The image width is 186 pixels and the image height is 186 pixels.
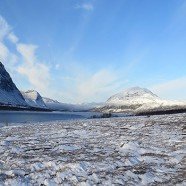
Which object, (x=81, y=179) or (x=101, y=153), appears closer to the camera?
(x=81, y=179)

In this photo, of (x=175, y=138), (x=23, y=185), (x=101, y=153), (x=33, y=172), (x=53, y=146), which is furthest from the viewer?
(x=175, y=138)

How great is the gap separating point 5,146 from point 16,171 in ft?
17.2

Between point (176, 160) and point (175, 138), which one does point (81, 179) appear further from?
point (175, 138)

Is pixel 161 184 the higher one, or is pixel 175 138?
pixel 175 138

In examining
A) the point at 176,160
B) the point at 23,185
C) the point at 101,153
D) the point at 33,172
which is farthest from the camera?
the point at 101,153

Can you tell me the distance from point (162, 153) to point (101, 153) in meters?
2.70

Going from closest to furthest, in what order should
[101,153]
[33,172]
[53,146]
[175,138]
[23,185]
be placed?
[23,185]
[33,172]
[101,153]
[53,146]
[175,138]

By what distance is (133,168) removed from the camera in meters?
12.7

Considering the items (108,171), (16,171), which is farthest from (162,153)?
(16,171)

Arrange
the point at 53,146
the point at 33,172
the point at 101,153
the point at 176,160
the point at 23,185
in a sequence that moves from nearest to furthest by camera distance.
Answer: the point at 23,185, the point at 33,172, the point at 176,160, the point at 101,153, the point at 53,146

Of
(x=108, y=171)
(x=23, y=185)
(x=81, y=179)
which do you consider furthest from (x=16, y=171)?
(x=108, y=171)

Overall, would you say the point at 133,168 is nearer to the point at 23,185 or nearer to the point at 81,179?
the point at 81,179

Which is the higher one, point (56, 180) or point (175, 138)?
point (175, 138)

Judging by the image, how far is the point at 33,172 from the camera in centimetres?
1215
